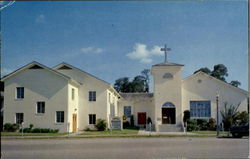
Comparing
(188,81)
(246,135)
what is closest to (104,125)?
(188,81)

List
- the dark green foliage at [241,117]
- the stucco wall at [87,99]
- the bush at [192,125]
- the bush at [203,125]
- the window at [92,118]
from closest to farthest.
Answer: the dark green foliage at [241,117], the bush at [192,125], the bush at [203,125], the stucco wall at [87,99], the window at [92,118]

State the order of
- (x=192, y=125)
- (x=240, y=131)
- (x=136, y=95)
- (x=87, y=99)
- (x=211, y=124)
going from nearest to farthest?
1. (x=240, y=131)
2. (x=192, y=125)
3. (x=211, y=124)
4. (x=87, y=99)
5. (x=136, y=95)

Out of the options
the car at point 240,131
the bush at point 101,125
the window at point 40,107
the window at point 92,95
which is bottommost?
the bush at point 101,125

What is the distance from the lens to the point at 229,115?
23.8 metres

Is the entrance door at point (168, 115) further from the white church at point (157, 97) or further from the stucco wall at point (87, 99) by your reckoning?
the stucco wall at point (87, 99)

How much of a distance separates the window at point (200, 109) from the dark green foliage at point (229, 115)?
1279 mm

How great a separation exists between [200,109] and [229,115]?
2608 mm

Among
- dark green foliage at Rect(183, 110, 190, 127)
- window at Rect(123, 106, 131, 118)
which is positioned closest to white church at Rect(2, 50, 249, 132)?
dark green foliage at Rect(183, 110, 190, 127)

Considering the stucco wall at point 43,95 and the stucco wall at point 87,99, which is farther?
the stucco wall at point 87,99

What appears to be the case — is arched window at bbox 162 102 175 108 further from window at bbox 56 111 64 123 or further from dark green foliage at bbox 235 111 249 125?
window at bbox 56 111 64 123

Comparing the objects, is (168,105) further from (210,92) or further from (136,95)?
(136,95)

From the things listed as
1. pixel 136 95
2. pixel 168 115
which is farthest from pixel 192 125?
pixel 136 95

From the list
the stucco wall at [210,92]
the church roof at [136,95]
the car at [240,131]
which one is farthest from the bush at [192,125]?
the church roof at [136,95]

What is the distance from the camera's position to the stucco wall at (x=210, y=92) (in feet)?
80.4
